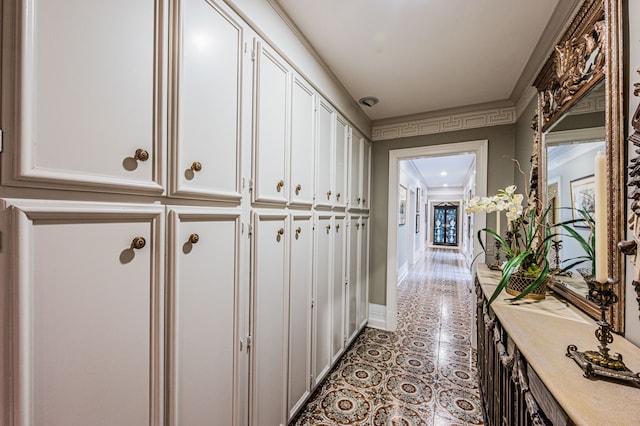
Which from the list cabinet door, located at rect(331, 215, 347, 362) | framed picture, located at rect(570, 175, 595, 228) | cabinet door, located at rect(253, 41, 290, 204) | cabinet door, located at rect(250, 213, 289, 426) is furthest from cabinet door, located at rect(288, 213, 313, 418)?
framed picture, located at rect(570, 175, 595, 228)

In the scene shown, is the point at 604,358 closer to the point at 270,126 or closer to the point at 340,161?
the point at 270,126

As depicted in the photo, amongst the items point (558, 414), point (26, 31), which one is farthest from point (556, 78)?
point (26, 31)

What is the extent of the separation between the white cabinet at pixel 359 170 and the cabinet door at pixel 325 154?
45 cm

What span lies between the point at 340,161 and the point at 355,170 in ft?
1.31

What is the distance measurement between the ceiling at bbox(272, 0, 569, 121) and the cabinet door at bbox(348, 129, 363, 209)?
1.43 ft

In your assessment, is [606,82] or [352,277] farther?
[352,277]

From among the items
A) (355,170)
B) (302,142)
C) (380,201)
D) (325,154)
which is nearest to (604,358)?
(302,142)

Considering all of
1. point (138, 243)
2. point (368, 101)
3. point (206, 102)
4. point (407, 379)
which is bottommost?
point (407, 379)

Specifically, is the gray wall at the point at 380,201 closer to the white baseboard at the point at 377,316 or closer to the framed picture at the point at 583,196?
the white baseboard at the point at 377,316

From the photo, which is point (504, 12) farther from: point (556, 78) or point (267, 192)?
point (267, 192)

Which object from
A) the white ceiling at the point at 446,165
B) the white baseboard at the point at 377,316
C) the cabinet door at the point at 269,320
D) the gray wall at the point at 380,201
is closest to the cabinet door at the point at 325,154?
the cabinet door at the point at 269,320

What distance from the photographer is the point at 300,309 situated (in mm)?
1738

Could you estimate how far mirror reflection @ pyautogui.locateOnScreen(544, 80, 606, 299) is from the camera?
107cm

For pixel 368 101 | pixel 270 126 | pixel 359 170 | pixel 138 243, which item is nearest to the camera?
pixel 138 243
